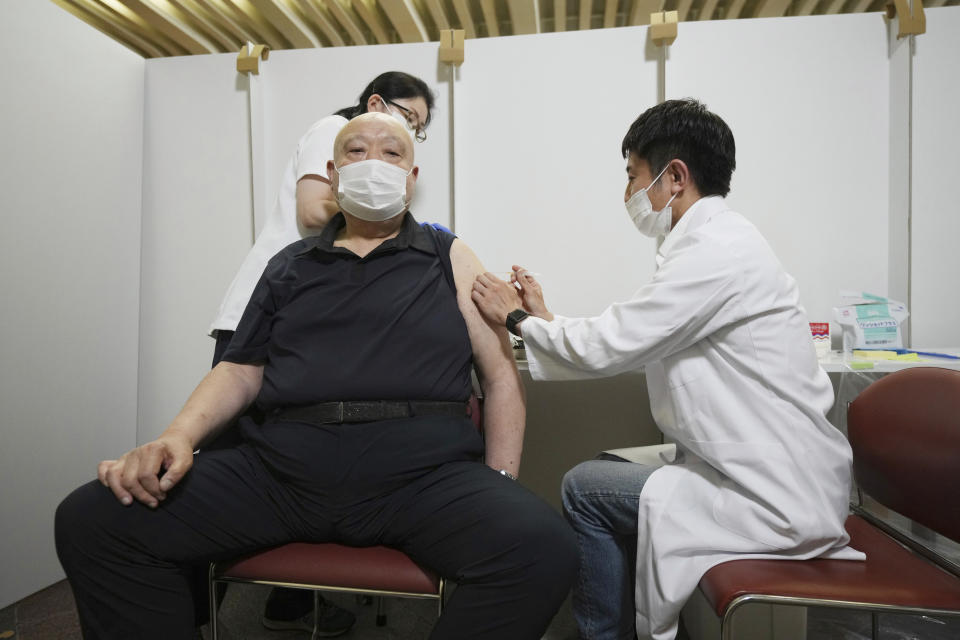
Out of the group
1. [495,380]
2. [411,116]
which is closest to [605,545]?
[495,380]

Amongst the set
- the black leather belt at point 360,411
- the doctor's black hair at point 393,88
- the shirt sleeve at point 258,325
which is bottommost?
the black leather belt at point 360,411

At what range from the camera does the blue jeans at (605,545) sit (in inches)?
51.4

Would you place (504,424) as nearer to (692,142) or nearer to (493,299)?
(493,299)

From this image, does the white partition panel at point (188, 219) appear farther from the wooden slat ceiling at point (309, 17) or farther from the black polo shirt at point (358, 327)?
the black polo shirt at point (358, 327)

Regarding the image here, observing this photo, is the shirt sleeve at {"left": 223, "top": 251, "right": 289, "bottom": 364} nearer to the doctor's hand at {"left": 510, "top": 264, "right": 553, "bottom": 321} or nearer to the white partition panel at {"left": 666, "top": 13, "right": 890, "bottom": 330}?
the doctor's hand at {"left": 510, "top": 264, "right": 553, "bottom": 321}

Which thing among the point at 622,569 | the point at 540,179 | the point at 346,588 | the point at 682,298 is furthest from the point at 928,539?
the point at 346,588

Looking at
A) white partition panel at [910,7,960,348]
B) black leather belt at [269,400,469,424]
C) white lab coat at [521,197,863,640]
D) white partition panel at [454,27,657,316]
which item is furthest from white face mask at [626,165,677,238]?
white partition panel at [910,7,960,348]

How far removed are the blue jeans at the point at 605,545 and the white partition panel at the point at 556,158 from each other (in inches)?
52.7

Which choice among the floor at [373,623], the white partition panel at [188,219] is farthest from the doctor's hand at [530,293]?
the white partition panel at [188,219]

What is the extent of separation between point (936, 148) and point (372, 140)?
236cm

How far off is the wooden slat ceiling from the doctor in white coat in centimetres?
198

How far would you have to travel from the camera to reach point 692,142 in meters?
1.44

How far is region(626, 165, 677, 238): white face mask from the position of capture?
1517 millimetres

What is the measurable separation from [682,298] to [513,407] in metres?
0.49
